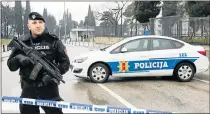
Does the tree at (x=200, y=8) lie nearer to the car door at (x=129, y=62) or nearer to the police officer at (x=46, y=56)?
the car door at (x=129, y=62)

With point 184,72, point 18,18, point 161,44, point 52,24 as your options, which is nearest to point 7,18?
point 18,18

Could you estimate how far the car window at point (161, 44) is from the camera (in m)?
8.01

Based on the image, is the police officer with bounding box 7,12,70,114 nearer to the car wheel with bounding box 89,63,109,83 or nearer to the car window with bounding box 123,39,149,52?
the car wheel with bounding box 89,63,109,83

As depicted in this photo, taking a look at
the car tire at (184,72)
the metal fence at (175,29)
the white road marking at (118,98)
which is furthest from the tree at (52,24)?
the metal fence at (175,29)

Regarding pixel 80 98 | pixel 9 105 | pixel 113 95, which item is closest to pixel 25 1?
pixel 9 105

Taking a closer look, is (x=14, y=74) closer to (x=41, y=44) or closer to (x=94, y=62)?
(x=94, y=62)

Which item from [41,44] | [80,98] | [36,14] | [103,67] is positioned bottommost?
[80,98]

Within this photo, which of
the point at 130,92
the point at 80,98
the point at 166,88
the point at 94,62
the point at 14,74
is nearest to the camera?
the point at 80,98

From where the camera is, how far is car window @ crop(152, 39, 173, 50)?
8.01 meters

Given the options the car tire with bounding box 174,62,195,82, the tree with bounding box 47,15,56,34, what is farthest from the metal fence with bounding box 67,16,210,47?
the tree with bounding box 47,15,56,34

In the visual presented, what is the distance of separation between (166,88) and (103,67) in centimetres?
171

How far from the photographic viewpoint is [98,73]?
25.6 ft

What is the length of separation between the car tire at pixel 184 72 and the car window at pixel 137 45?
1058 mm

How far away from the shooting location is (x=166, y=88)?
7301 millimetres
